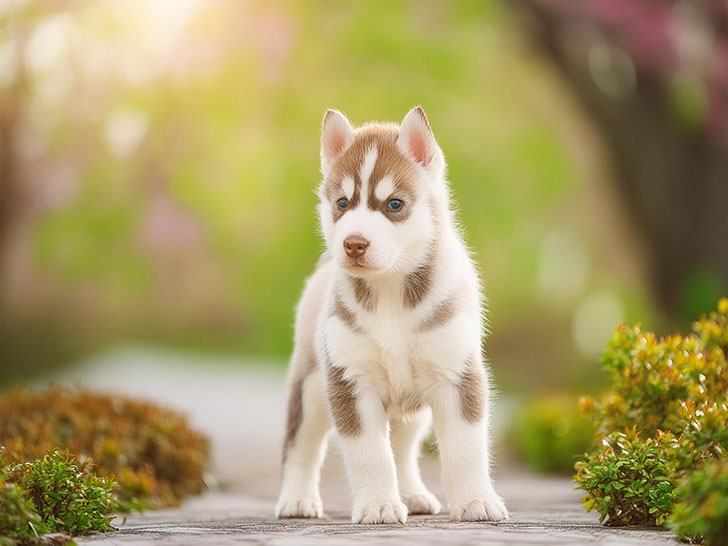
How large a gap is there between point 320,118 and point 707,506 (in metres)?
9.97

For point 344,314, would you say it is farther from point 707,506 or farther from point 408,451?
point 707,506

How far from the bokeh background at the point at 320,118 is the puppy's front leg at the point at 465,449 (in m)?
8.06

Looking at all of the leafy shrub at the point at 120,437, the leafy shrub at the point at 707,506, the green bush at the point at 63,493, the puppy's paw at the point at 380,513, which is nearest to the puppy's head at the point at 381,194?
the puppy's paw at the point at 380,513

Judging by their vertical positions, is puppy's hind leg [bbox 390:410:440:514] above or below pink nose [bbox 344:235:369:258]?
below

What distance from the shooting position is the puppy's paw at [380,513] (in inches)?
171

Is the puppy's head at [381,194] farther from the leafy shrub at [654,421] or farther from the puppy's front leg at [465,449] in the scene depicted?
the leafy shrub at [654,421]

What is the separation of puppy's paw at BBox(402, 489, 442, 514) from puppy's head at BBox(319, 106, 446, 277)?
1328mm

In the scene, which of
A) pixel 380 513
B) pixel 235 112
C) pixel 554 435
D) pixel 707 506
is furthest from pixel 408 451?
pixel 235 112

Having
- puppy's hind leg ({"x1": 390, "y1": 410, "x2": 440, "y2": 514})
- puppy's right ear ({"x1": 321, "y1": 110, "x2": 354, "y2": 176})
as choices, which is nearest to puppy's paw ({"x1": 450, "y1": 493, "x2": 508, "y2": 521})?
puppy's hind leg ({"x1": 390, "y1": 410, "x2": 440, "y2": 514})

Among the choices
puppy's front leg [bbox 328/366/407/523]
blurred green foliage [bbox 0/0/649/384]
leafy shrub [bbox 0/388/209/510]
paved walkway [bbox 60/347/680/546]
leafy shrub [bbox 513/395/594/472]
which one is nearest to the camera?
paved walkway [bbox 60/347/680/546]

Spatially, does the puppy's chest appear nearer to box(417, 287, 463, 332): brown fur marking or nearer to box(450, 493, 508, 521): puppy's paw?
box(417, 287, 463, 332): brown fur marking

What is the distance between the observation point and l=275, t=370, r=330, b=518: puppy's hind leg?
5062mm

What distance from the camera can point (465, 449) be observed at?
14.6 feet

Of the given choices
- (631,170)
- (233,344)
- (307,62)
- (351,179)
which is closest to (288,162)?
(307,62)
